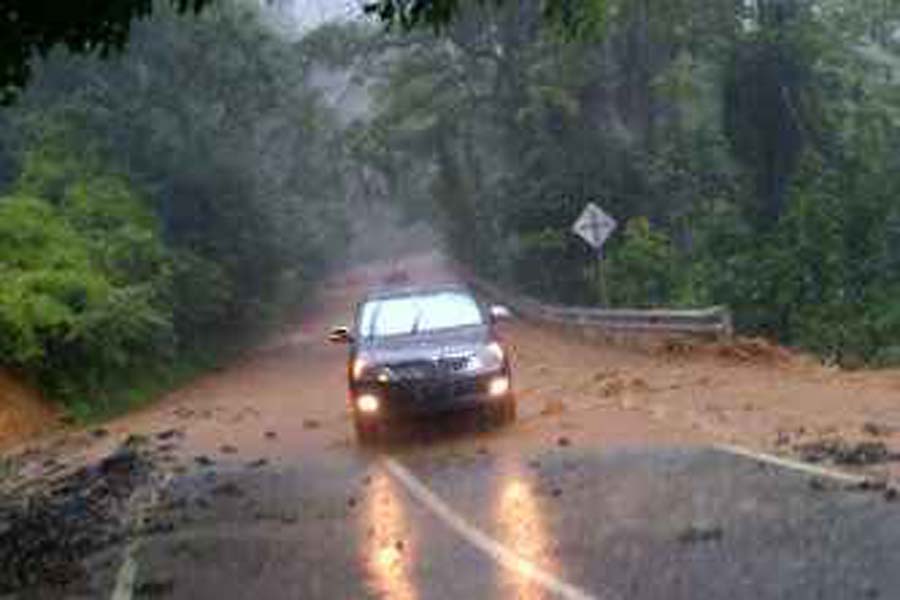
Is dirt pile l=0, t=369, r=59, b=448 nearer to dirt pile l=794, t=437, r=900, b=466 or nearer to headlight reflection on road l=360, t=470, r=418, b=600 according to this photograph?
headlight reflection on road l=360, t=470, r=418, b=600

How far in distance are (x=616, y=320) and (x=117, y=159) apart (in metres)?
17.2

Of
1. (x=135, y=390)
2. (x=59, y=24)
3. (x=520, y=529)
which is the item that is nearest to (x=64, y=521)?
(x=59, y=24)

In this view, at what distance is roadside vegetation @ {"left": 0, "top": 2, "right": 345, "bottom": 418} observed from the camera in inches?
1278

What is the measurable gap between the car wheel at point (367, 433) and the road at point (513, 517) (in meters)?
0.30

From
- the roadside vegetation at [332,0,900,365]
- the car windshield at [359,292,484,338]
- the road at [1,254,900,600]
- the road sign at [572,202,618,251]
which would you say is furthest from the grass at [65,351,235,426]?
the car windshield at [359,292,484,338]

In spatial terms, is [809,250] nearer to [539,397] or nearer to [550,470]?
[539,397]

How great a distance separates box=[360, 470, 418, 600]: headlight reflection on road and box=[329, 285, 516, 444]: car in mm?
2384

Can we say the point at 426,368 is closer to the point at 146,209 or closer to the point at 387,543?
the point at 387,543

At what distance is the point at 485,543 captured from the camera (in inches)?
481

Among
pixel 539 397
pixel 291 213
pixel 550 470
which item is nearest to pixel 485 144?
pixel 291 213

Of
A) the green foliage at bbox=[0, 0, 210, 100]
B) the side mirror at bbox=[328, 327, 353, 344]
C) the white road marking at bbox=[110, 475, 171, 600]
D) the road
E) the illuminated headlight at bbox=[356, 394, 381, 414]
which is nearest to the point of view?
the road

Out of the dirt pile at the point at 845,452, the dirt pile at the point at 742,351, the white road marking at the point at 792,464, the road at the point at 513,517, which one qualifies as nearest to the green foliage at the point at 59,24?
the road at the point at 513,517

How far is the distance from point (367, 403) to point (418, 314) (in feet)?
5.45

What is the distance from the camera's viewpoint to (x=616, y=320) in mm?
34969
